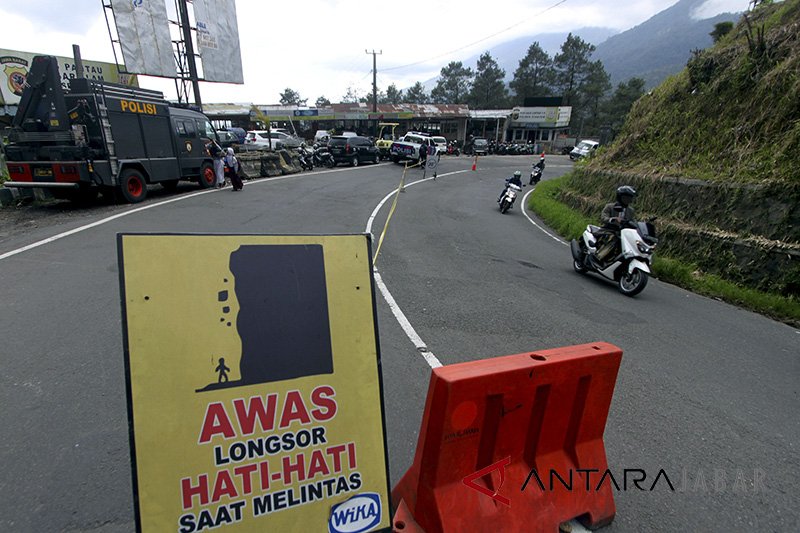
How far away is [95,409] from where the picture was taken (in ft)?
9.92

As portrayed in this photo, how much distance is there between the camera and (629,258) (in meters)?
6.39

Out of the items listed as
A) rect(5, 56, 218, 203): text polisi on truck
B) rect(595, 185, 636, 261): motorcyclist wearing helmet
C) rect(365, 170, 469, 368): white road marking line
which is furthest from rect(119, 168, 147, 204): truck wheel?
rect(595, 185, 636, 261): motorcyclist wearing helmet

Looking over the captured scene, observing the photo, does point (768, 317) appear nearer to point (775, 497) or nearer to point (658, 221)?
point (658, 221)

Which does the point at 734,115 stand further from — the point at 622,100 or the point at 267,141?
the point at 622,100

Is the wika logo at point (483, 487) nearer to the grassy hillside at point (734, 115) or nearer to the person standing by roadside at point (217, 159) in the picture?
the grassy hillside at point (734, 115)

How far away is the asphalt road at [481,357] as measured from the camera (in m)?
2.41

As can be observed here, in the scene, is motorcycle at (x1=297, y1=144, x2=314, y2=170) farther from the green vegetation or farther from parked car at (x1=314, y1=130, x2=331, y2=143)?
the green vegetation

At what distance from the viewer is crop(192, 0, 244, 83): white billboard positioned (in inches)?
779

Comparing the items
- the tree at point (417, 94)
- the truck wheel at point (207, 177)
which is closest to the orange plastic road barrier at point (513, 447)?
the truck wheel at point (207, 177)

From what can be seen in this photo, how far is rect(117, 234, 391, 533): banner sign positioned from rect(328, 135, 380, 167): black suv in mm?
25350

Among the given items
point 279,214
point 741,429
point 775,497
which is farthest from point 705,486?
point 279,214

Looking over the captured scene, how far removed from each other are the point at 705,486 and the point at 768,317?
4822mm

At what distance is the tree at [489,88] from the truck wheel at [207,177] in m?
78.8

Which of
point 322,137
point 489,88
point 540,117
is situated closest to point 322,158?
point 322,137
